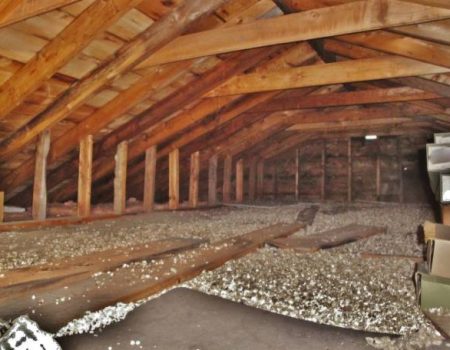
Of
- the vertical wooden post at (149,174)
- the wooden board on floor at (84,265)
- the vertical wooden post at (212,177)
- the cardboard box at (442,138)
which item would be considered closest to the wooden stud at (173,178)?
the vertical wooden post at (149,174)

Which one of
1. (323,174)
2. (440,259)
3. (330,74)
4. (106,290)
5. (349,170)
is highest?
(330,74)

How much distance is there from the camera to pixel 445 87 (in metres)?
4.57

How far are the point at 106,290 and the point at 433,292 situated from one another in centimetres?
145

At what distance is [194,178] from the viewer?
22.2 ft

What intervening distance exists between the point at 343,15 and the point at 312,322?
2.32 m

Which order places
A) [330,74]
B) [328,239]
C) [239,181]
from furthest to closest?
[239,181] → [330,74] → [328,239]

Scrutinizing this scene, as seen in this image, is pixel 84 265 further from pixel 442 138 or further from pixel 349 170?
pixel 349 170

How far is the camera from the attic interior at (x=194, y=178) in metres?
1.52

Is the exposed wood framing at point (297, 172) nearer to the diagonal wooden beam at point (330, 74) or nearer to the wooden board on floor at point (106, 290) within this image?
the diagonal wooden beam at point (330, 74)

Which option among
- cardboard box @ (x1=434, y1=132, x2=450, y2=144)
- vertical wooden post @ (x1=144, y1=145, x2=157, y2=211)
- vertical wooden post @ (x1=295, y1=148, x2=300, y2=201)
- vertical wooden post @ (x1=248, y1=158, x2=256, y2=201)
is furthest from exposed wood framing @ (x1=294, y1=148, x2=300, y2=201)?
cardboard box @ (x1=434, y1=132, x2=450, y2=144)

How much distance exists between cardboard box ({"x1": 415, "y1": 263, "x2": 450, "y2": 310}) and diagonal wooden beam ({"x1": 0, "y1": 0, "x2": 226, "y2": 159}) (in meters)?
2.23

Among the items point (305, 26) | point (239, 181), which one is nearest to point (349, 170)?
point (239, 181)

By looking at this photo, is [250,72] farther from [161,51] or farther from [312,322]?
[312,322]

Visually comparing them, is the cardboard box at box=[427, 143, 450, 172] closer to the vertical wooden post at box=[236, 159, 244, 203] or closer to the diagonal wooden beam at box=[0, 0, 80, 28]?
the diagonal wooden beam at box=[0, 0, 80, 28]
